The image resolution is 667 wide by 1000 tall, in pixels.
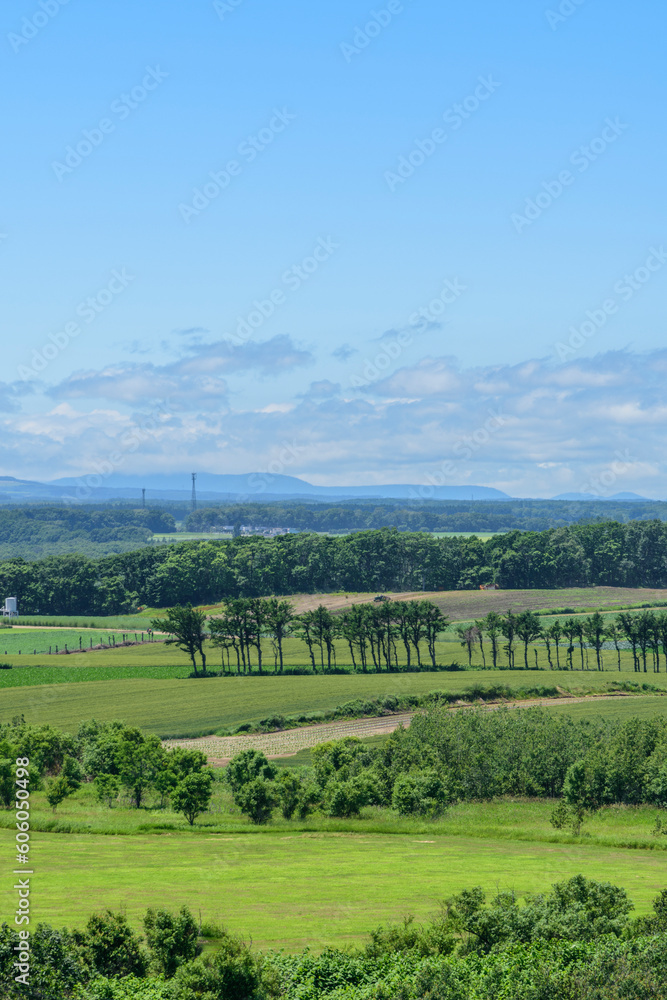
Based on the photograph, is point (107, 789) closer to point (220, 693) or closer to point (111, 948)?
point (111, 948)

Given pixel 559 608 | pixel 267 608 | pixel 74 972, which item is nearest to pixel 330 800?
pixel 74 972

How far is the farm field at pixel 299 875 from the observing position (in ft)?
128

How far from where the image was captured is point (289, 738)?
9206 cm

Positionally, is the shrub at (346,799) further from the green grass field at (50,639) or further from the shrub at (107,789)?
the green grass field at (50,639)

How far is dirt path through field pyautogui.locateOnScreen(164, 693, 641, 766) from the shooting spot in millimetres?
85562

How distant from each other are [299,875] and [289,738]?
1832 inches

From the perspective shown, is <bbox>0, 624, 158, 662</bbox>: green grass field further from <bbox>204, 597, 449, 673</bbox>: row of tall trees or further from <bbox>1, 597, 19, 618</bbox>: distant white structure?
<bbox>204, 597, 449, 673</bbox>: row of tall trees

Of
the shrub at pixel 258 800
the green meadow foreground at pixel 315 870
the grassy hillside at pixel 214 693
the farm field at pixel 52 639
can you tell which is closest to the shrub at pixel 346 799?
the green meadow foreground at pixel 315 870

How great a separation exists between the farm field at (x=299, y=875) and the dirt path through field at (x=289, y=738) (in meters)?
27.4

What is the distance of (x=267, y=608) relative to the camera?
135750 millimetres

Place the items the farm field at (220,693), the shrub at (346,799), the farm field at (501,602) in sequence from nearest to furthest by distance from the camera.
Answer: the shrub at (346,799) < the farm field at (220,693) < the farm field at (501,602)

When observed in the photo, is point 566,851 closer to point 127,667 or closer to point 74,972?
point 74,972

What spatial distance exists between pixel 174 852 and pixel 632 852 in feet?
83.4

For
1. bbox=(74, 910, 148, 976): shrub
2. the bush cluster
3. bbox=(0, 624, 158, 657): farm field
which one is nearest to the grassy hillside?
the bush cluster
